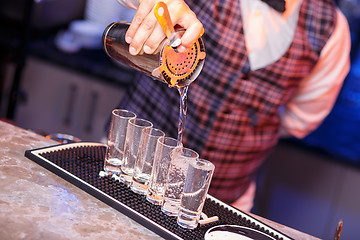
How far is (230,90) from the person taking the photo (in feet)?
5.87

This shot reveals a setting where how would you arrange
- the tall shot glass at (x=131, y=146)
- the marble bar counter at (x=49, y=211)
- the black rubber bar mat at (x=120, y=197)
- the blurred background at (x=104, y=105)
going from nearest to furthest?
the marble bar counter at (x=49, y=211)
the black rubber bar mat at (x=120, y=197)
the tall shot glass at (x=131, y=146)
the blurred background at (x=104, y=105)

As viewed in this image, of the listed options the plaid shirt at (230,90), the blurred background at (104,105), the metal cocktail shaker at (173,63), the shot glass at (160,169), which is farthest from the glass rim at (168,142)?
the blurred background at (104,105)

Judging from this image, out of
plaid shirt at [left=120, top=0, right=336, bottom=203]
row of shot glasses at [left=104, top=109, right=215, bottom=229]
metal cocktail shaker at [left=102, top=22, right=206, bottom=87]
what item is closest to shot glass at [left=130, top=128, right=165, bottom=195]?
row of shot glasses at [left=104, top=109, right=215, bottom=229]

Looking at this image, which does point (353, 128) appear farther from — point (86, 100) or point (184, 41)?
point (184, 41)

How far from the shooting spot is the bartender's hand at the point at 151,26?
3.59ft

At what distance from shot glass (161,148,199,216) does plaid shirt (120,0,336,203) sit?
2.51 ft

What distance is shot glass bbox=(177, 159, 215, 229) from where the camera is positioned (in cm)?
100

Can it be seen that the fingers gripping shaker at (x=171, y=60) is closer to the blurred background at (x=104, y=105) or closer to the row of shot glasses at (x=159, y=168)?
the row of shot glasses at (x=159, y=168)

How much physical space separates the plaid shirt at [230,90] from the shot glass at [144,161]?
0.70m

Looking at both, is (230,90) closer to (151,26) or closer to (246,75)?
(246,75)

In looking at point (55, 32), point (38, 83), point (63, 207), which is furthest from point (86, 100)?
point (63, 207)

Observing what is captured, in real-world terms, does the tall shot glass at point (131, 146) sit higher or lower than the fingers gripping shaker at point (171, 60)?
lower

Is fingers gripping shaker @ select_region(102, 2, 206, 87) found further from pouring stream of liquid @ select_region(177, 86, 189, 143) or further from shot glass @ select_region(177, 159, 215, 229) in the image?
shot glass @ select_region(177, 159, 215, 229)

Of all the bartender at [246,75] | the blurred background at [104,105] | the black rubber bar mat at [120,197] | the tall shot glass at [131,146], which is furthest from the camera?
the blurred background at [104,105]
